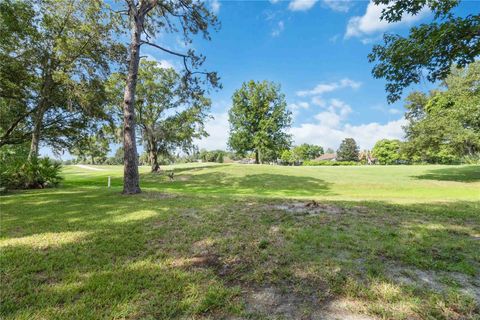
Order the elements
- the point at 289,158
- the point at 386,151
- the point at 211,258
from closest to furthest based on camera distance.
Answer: the point at 211,258, the point at 386,151, the point at 289,158

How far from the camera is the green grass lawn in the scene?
250 centimetres

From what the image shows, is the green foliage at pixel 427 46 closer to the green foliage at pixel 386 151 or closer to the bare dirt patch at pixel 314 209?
the bare dirt patch at pixel 314 209

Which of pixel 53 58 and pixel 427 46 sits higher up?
pixel 53 58

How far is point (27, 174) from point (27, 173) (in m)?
0.05

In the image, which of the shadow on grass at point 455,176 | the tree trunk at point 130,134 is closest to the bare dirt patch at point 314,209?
the tree trunk at point 130,134

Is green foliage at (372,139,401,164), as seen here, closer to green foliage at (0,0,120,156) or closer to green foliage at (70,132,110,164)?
green foliage at (70,132,110,164)

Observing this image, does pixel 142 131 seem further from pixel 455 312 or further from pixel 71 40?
pixel 455 312

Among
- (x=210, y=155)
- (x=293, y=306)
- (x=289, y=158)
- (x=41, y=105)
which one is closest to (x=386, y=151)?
(x=289, y=158)

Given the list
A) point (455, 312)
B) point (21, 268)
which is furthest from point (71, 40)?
point (455, 312)

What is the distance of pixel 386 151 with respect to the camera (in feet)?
227

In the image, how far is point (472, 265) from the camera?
11.2 ft

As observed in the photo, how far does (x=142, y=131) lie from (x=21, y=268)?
24251 millimetres

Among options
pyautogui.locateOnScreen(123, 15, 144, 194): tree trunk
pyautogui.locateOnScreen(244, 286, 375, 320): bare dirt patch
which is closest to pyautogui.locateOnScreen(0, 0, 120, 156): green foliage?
pyautogui.locateOnScreen(123, 15, 144, 194): tree trunk

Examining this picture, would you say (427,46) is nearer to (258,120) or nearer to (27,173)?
(27,173)
